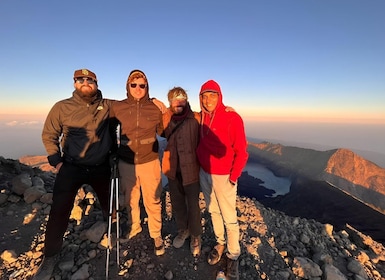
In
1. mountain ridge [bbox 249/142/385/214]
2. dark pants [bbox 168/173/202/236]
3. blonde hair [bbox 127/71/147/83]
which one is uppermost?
blonde hair [bbox 127/71/147/83]

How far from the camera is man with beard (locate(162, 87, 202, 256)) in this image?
493 cm

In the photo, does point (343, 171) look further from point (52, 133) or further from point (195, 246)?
point (52, 133)

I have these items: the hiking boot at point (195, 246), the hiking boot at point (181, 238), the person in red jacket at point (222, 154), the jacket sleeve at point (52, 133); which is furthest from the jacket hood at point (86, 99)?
the hiking boot at point (195, 246)

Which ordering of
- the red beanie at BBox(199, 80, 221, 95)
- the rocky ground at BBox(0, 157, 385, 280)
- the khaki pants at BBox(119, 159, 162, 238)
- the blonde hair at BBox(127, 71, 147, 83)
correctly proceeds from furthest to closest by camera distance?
1. the khaki pants at BBox(119, 159, 162, 238)
2. the rocky ground at BBox(0, 157, 385, 280)
3. the blonde hair at BBox(127, 71, 147, 83)
4. the red beanie at BBox(199, 80, 221, 95)

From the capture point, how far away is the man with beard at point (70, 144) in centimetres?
468

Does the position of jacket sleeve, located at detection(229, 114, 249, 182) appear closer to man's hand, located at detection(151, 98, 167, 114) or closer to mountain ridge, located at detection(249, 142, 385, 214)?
man's hand, located at detection(151, 98, 167, 114)

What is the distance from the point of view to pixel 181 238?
5832mm

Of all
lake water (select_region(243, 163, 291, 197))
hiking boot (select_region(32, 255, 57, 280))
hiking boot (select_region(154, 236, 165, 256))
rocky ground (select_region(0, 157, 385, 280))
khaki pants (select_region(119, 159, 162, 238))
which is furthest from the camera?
lake water (select_region(243, 163, 291, 197))

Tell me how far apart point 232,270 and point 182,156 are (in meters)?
3.04

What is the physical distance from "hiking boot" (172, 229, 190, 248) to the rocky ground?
0.15m

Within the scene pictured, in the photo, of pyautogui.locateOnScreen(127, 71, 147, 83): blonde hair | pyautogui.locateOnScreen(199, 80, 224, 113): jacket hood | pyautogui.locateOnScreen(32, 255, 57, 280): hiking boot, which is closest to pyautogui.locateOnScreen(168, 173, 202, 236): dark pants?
pyautogui.locateOnScreen(199, 80, 224, 113): jacket hood

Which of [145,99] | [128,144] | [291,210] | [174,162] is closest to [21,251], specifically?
[128,144]

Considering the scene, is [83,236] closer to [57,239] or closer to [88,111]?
[57,239]

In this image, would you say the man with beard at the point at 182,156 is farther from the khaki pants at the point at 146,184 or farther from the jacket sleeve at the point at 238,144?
the jacket sleeve at the point at 238,144
